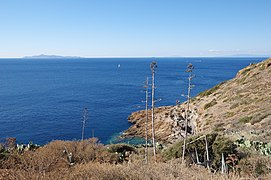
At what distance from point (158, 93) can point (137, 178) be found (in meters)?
58.0

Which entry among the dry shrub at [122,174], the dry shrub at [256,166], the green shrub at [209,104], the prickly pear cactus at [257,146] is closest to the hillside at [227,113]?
the green shrub at [209,104]

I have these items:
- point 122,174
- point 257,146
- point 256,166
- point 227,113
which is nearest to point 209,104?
point 227,113

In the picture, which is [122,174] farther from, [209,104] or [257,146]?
[209,104]

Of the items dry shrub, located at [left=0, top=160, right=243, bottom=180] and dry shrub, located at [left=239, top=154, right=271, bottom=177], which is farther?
dry shrub, located at [left=239, top=154, right=271, bottom=177]

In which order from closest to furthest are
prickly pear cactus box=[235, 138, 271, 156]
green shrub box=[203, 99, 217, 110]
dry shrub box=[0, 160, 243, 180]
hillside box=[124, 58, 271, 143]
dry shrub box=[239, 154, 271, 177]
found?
dry shrub box=[0, 160, 243, 180] → dry shrub box=[239, 154, 271, 177] → prickly pear cactus box=[235, 138, 271, 156] → hillside box=[124, 58, 271, 143] → green shrub box=[203, 99, 217, 110]

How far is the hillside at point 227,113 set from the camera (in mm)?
21453

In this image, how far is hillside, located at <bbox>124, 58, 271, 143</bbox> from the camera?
2145cm

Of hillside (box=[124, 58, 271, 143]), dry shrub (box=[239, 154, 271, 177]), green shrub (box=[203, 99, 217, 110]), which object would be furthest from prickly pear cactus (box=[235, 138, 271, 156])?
green shrub (box=[203, 99, 217, 110])

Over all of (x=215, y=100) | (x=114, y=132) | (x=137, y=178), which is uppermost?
(x=137, y=178)

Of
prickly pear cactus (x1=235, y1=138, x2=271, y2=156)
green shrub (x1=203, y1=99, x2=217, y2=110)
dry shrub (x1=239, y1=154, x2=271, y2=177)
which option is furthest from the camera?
green shrub (x1=203, y1=99, x2=217, y2=110)

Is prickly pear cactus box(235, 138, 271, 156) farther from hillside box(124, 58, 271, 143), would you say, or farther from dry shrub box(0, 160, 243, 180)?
dry shrub box(0, 160, 243, 180)

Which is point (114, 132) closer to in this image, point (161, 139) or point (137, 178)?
point (161, 139)

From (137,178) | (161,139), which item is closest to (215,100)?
(161,139)

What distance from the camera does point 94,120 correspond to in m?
43.6
